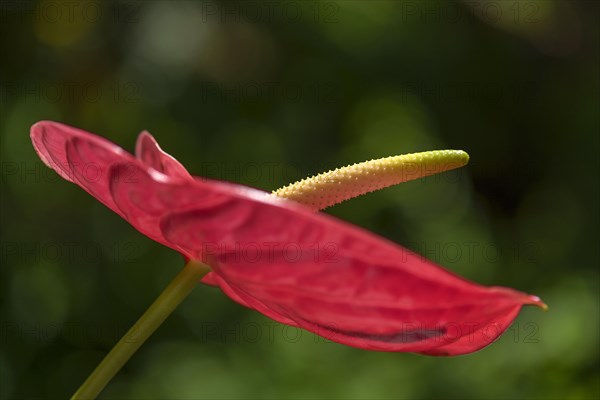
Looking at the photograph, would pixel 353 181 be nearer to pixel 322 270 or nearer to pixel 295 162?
pixel 322 270

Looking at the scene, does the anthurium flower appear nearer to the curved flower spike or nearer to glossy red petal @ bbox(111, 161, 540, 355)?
glossy red petal @ bbox(111, 161, 540, 355)

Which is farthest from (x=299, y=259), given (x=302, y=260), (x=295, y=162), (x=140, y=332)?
(x=295, y=162)

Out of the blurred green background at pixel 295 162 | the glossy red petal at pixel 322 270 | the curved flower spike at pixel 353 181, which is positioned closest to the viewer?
the glossy red petal at pixel 322 270

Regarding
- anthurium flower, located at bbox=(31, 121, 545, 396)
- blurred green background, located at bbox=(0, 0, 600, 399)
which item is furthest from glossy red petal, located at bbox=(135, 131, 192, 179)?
blurred green background, located at bbox=(0, 0, 600, 399)

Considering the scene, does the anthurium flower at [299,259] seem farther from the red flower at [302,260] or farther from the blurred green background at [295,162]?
the blurred green background at [295,162]

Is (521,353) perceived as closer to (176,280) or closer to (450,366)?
(450,366)

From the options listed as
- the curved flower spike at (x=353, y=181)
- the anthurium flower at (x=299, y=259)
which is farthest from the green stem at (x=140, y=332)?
the curved flower spike at (x=353, y=181)

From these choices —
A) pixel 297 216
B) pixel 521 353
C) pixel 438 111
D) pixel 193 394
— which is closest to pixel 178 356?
pixel 193 394
